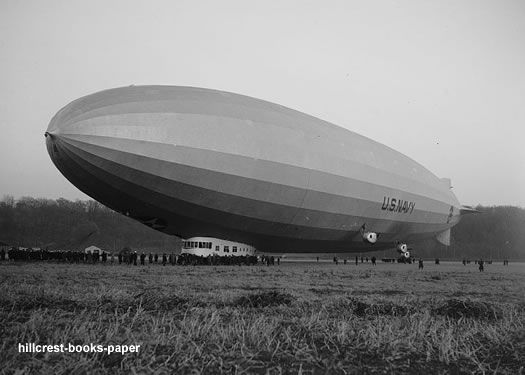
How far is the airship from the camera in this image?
2169cm

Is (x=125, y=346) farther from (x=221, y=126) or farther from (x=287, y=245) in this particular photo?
(x=287, y=245)

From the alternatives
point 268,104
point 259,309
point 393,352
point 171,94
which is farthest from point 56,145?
point 393,352

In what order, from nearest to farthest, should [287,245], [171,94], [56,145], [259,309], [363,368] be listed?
[363,368] → [259,309] → [56,145] → [171,94] → [287,245]

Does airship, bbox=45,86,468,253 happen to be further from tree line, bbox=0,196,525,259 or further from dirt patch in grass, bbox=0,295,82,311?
tree line, bbox=0,196,525,259

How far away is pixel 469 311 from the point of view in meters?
8.89

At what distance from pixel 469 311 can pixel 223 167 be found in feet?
52.8

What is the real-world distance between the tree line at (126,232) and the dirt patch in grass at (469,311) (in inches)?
2925

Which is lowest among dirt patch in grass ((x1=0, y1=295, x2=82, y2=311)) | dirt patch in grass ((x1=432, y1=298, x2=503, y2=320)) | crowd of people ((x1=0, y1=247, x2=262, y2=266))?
crowd of people ((x1=0, y1=247, x2=262, y2=266))

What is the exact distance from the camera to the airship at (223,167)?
71.2 feet

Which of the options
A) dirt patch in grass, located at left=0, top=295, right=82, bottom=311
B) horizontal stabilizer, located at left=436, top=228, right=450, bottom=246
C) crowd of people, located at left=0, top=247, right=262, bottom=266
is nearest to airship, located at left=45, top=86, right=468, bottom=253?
crowd of people, located at left=0, top=247, right=262, bottom=266

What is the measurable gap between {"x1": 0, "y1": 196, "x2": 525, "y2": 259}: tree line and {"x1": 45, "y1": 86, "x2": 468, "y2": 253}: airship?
55785 millimetres

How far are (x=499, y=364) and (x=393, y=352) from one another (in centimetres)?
107

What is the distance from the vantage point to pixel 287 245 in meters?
32.5

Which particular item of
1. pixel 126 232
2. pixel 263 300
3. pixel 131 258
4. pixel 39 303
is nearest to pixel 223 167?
pixel 131 258
